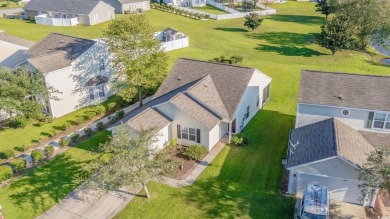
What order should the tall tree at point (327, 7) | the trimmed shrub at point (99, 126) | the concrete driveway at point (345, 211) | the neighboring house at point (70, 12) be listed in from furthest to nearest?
the tall tree at point (327, 7)
the neighboring house at point (70, 12)
the trimmed shrub at point (99, 126)
the concrete driveway at point (345, 211)

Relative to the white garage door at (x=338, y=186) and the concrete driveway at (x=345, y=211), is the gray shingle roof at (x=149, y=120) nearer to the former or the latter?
the white garage door at (x=338, y=186)

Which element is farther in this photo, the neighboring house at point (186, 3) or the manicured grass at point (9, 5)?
the neighboring house at point (186, 3)

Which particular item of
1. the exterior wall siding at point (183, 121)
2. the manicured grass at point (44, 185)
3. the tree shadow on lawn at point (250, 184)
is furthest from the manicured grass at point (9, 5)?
the tree shadow on lawn at point (250, 184)

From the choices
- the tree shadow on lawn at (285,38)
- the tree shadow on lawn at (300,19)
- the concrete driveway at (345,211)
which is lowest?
the concrete driveway at (345,211)

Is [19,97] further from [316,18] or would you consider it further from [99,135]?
[316,18]

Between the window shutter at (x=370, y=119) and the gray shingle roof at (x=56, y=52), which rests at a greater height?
the gray shingle roof at (x=56, y=52)

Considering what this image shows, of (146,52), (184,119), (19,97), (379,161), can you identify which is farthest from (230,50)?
(379,161)

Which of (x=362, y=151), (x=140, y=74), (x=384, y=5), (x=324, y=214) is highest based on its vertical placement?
(x=384, y=5)

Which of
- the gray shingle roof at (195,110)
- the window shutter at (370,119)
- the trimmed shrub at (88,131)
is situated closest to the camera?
the window shutter at (370,119)
